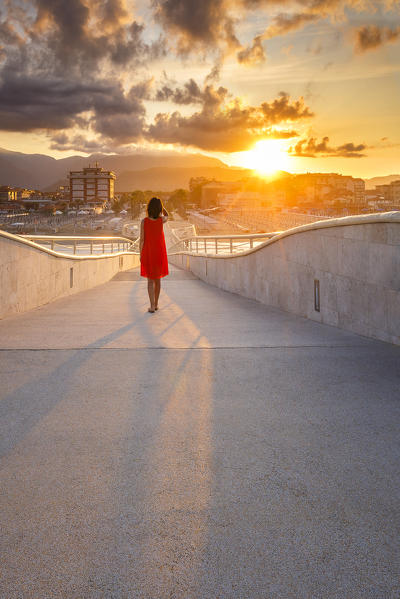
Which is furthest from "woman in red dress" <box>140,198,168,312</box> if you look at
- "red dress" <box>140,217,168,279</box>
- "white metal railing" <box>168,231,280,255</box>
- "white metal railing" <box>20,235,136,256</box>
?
"white metal railing" <box>20,235,136,256</box>

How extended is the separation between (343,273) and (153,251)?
347cm

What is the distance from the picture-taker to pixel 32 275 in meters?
7.71

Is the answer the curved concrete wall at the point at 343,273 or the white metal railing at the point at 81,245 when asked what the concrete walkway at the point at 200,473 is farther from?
the white metal railing at the point at 81,245

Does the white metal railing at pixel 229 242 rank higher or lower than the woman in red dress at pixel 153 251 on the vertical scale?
higher

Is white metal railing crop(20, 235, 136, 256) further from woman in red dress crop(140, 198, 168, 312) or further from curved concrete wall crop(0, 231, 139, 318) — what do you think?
woman in red dress crop(140, 198, 168, 312)

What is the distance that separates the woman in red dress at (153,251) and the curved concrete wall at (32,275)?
1677 millimetres

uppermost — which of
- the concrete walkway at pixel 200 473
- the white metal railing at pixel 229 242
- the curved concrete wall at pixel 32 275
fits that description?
the white metal railing at pixel 229 242

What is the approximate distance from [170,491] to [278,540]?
1.73 feet

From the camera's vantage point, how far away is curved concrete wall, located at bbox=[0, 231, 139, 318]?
6684 mm

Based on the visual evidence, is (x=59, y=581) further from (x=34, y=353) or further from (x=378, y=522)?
(x=34, y=353)

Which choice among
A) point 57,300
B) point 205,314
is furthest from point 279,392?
point 57,300

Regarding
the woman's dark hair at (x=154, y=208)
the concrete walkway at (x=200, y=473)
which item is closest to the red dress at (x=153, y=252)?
the woman's dark hair at (x=154, y=208)

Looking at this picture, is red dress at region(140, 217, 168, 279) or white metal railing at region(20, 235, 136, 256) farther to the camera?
white metal railing at region(20, 235, 136, 256)

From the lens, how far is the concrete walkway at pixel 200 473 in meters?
1.62
